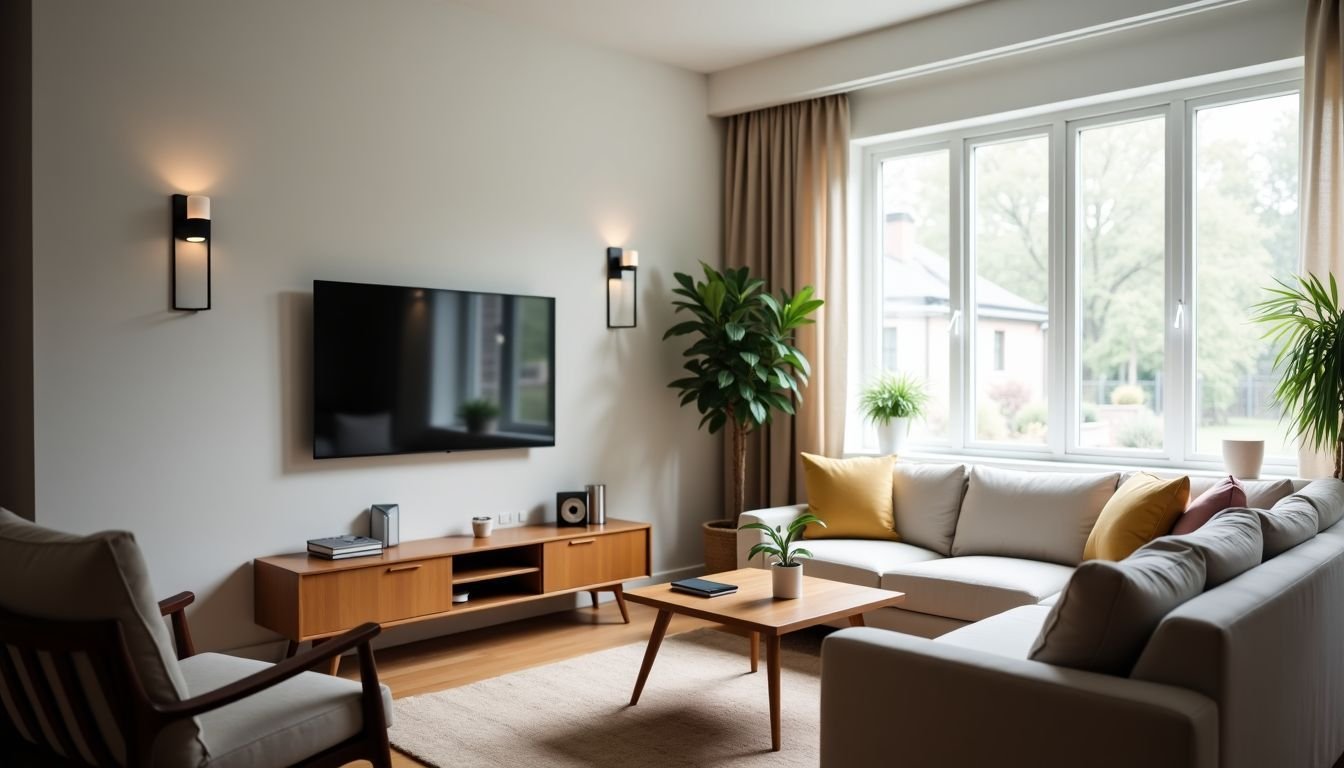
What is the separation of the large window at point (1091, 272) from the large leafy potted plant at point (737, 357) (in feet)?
1.81

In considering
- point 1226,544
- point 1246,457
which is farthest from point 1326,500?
point 1226,544

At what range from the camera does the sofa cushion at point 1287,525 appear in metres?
2.81

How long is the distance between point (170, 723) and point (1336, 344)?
12.9 feet

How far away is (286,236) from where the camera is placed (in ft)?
13.9

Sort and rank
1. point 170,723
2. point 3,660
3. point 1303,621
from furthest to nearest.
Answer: point 1303,621 → point 3,660 → point 170,723

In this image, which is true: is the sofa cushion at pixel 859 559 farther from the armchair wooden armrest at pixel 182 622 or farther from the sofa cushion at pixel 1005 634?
the armchair wooden armrest at pixel 182 622

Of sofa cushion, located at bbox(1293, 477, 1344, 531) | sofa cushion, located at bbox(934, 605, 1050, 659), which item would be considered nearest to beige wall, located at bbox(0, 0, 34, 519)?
sofa cushion, located at bbox(934, 605, 1050, 659)

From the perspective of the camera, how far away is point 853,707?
7.74ft

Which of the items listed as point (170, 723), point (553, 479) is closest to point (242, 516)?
point (553, 479)

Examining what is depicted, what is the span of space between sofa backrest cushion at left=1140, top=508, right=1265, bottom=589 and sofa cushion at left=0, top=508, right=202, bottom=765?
90.6 inches

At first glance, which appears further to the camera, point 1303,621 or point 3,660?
point 1303,621

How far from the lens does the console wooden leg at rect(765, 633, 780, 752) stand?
3307 mm

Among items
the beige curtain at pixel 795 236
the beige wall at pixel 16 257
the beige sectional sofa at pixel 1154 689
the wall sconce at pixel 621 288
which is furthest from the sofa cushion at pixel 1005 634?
the beige wall at pixel 16 257

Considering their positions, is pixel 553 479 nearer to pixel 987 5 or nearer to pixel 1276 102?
pixel 987 5
